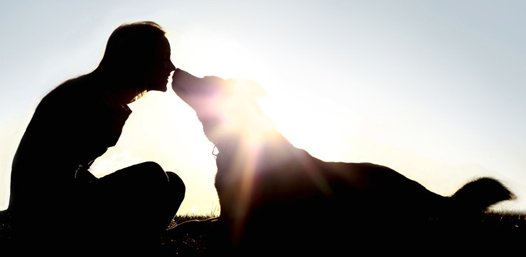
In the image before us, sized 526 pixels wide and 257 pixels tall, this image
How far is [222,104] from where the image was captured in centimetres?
602

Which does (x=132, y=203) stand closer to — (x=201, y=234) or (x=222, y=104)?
(x=201, y=234)

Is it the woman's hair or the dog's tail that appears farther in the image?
the dog's tail

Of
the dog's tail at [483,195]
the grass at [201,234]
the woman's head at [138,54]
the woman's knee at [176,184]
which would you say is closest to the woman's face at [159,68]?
the woman's head at [138,54]

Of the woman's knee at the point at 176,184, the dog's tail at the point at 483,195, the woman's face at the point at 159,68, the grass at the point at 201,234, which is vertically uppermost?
the woman's face at the point at 159,68

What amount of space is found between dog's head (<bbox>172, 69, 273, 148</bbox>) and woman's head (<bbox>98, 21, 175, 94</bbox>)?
6.90 feet

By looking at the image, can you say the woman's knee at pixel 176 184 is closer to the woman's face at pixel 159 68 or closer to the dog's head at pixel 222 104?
the woman's face at pixel 159 68

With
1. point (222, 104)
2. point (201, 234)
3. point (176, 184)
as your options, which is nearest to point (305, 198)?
point (201, 234)

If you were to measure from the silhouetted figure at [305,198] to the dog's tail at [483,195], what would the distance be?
0.04 ft

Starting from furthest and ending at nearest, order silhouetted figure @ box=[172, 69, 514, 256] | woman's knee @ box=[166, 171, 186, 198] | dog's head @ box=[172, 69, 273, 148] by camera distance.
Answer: dog's head @ box=[172, 69, 273, 148] → silhouetted figure @ box=[172, 69, 514, 256] → woman's knee @ box=[166, 171, 186, 198]

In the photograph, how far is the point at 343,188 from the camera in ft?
17.8

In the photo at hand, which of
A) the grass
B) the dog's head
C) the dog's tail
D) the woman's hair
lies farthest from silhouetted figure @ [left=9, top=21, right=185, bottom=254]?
the dog's tail

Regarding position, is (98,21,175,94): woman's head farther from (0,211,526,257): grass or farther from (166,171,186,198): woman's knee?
(0,211,526,257): grass

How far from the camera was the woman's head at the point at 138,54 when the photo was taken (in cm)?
328

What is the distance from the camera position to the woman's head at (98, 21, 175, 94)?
328cm
